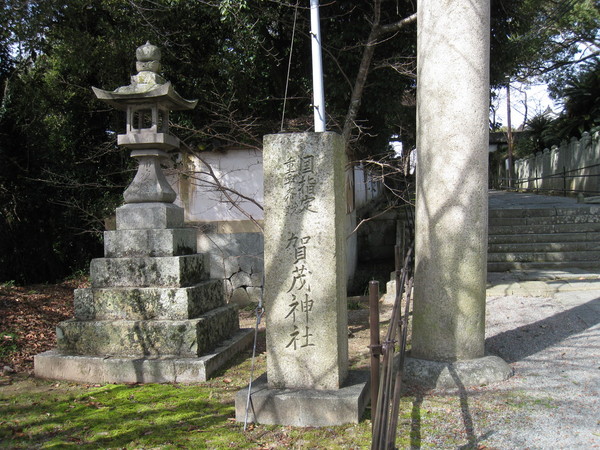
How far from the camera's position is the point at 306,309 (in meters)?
3.81

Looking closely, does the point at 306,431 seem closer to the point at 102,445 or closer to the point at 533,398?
the point at 102,445

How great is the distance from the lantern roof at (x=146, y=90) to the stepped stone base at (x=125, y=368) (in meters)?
2.84

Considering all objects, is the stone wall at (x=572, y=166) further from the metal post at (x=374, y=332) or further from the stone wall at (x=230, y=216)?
the metal post at (x=374, y=332)

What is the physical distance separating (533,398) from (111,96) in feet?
16.9

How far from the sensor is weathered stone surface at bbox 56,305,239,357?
507cm

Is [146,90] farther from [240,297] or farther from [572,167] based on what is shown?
→ [572,167]

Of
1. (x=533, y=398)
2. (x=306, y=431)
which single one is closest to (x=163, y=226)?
A: (x=306, y=431)

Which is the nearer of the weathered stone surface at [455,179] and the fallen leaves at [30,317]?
the weathered stone surface at [455,179]

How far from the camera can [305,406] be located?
3.65 m

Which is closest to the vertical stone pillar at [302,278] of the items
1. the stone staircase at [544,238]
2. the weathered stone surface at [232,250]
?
the weathered stone surface at [232,250]

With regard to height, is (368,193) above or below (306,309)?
above

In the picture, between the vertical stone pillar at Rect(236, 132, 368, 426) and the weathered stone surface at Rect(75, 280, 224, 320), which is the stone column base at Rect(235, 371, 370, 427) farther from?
the weathered stone surface at Rect(75, 280, 224, 320)

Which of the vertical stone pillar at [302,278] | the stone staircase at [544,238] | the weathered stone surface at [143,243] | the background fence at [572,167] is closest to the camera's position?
the vertical stone pillar at [302,278]

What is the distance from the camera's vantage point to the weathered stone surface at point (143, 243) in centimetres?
543
